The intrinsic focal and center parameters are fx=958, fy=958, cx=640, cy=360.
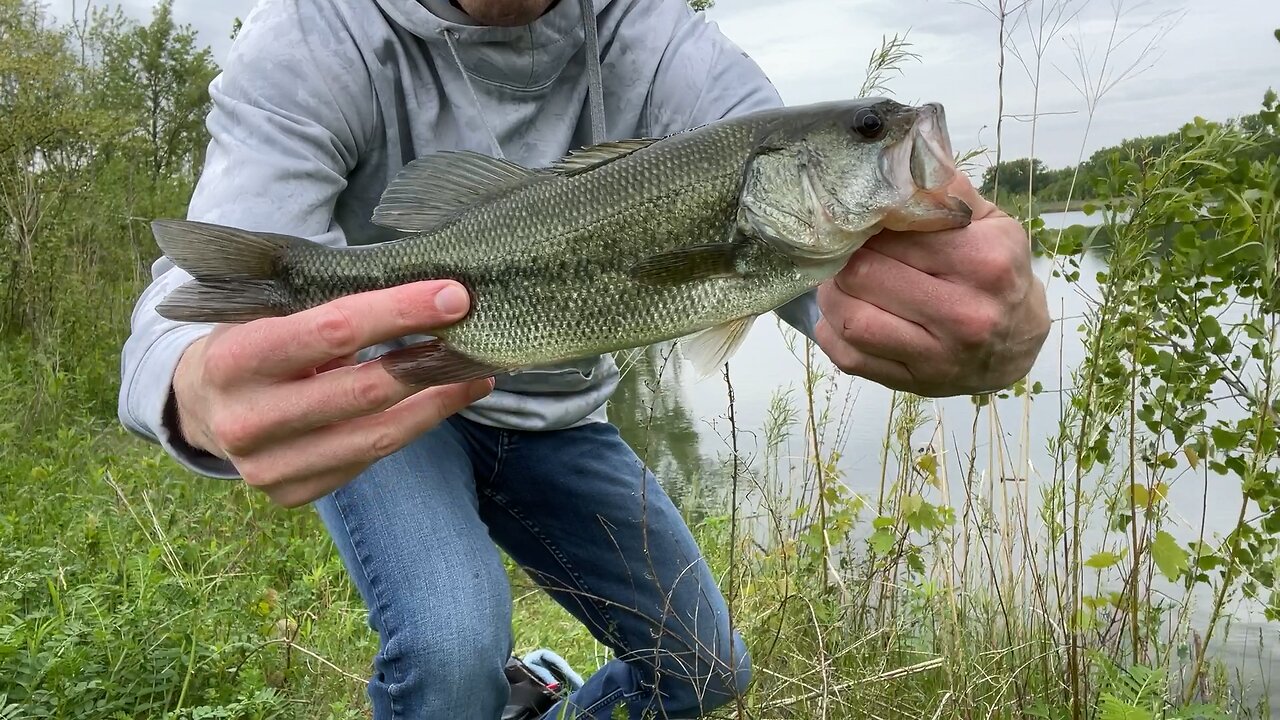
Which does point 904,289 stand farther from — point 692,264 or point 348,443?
point 348,443

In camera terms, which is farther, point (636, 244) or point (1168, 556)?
point (1168, 556)

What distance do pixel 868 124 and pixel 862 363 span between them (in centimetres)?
41

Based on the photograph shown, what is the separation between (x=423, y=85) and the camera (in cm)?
244

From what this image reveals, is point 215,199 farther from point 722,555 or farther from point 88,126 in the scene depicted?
point 88,126

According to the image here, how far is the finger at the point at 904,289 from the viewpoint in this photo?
1.52 m

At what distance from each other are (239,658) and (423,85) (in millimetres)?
1709

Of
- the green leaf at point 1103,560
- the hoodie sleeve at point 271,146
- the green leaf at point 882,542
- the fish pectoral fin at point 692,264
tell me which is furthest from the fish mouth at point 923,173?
the green leaf at point 882,542

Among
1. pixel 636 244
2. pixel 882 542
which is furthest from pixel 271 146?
pixel 882 542

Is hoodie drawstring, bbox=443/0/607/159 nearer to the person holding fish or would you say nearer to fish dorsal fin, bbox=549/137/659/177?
the person holding fish

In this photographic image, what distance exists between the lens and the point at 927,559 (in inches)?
169

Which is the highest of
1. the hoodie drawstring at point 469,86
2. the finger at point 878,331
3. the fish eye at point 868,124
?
the hoodie drawstring at point 469,86

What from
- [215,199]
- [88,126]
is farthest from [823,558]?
[88,126]

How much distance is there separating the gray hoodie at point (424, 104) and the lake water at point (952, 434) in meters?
0.66

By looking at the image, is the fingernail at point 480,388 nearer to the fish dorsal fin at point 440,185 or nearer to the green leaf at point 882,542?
the fish dorsal fin at point 440,185
